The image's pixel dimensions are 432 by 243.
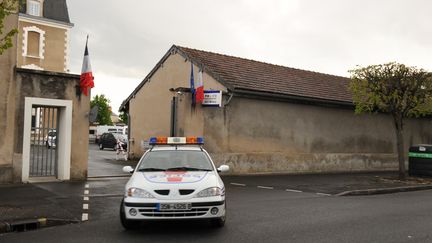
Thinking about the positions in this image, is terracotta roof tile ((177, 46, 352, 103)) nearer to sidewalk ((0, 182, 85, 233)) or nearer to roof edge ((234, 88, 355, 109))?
roof edge ((234, 88, 355, 109))

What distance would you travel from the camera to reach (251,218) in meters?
9.62

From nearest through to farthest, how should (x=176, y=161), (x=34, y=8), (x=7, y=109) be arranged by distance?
(x=176, y=161) < (x=7, y=109) < (x=34, y=8)

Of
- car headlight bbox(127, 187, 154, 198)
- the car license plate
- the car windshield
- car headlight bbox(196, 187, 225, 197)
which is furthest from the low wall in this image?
the car license plate

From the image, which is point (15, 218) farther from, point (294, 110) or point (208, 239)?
point (294, 110)

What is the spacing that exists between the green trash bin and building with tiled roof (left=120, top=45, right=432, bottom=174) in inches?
135

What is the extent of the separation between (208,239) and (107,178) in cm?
1039

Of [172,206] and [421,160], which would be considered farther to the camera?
[421,160]

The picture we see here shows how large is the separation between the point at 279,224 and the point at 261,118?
12078mm

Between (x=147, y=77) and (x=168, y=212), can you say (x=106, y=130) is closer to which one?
(x=147, y=77)

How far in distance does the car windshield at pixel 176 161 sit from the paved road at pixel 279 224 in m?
1.06

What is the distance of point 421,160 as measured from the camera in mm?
20844

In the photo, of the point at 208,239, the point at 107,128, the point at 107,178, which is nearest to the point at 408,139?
the point at 107,178

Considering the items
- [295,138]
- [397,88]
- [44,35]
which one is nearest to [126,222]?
[397,88]

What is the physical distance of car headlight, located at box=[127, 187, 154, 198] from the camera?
7773mm
